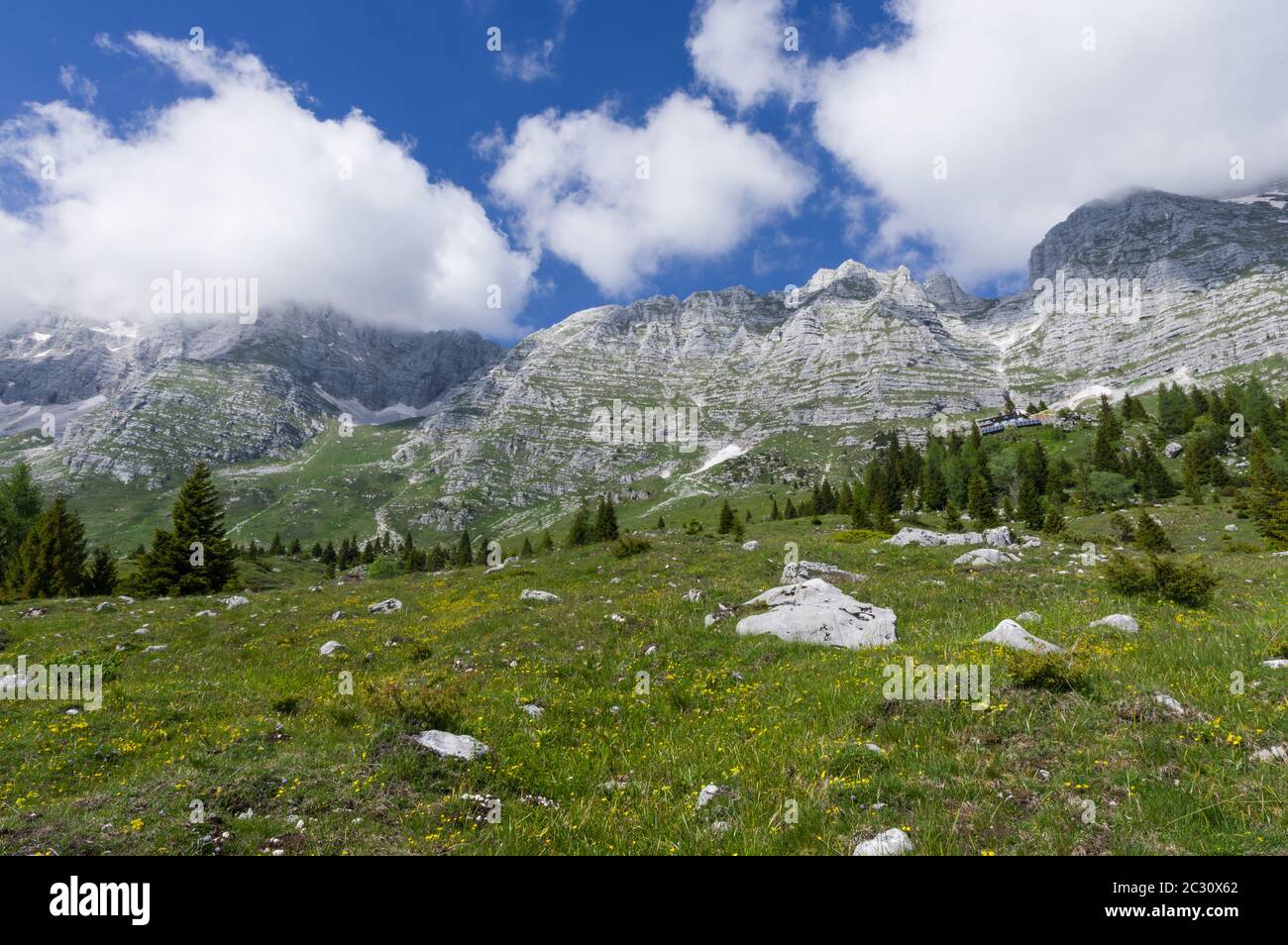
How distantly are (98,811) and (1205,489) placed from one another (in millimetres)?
118404

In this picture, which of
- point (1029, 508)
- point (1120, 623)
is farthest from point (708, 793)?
point (1029, 508)

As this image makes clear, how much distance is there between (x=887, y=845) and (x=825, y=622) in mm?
10105

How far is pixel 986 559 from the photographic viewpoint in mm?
25500

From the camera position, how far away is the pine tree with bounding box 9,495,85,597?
4966 centimetres

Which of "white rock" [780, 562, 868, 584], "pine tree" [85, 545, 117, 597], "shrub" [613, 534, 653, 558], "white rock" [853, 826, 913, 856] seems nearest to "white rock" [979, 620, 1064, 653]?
"white rock" [853, 826, 913, 856]

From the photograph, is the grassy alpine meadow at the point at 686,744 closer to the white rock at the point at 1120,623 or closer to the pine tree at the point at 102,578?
the white rock at the point at 1120,623

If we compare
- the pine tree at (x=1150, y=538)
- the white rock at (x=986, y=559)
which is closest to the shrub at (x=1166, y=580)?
the white rock at (x=986, y=559)

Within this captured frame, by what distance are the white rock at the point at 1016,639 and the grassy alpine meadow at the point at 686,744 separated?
0.42 meters

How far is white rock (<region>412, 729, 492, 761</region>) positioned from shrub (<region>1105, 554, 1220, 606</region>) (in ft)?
60.2

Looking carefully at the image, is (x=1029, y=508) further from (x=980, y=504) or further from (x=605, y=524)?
(x=605, y=524)

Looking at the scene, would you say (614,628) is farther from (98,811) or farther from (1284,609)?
(1284,609)

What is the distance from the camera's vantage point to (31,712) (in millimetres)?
11633

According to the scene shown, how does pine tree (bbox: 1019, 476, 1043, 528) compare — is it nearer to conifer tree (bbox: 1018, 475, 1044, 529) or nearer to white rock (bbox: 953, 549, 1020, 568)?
conifer tree (bbox: 1018, 475, 1044, 529)
